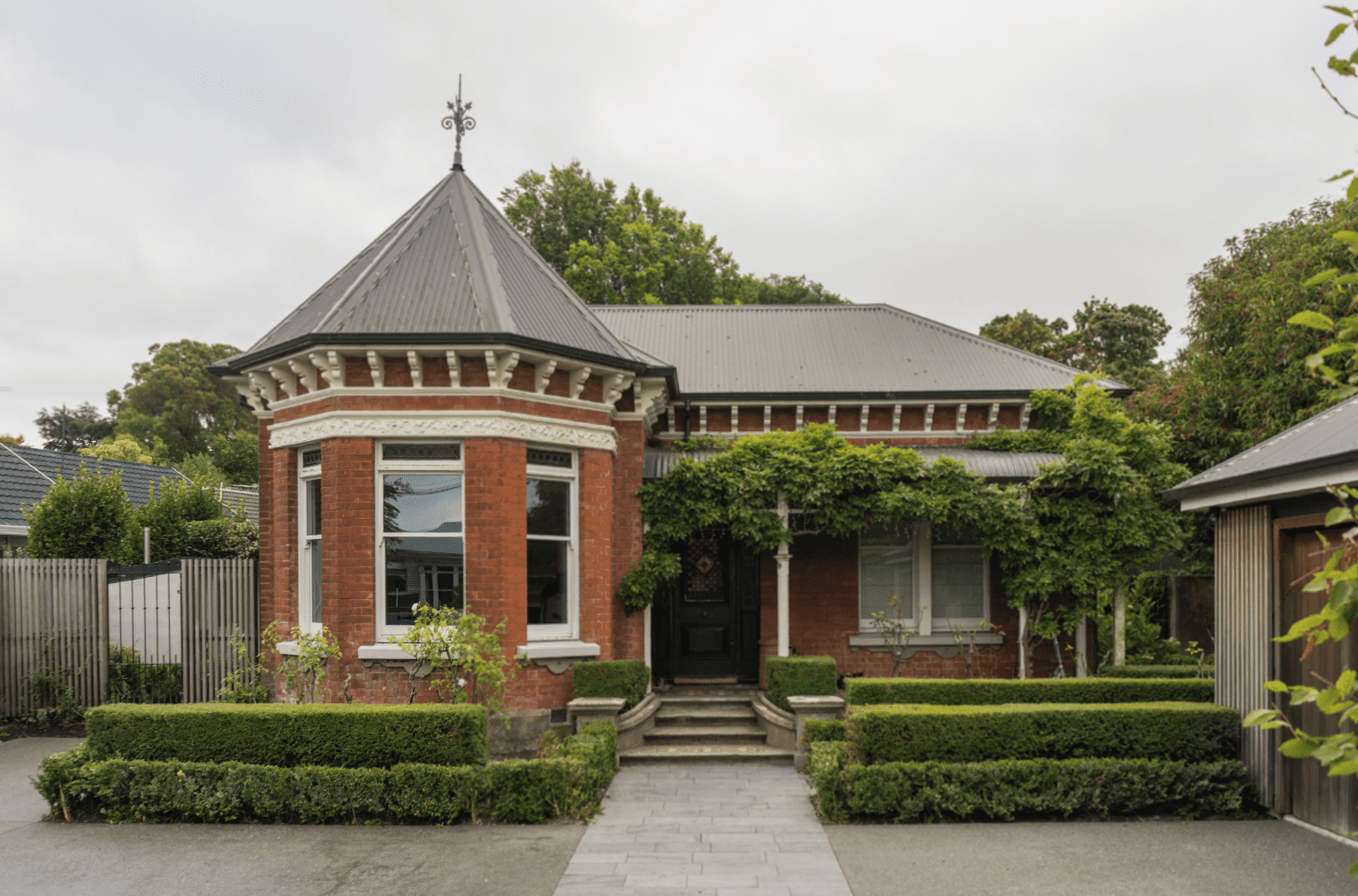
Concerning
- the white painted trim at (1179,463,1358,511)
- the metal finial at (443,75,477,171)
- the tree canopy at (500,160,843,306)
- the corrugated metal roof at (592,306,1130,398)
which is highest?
the tree canopy at (500,160,843,306)

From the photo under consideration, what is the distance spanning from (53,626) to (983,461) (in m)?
13.3

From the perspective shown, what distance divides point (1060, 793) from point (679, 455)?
6.33m

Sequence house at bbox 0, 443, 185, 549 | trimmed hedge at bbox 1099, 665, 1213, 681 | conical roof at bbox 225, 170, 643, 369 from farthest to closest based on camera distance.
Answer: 1. house at bbox 0, 443, 185, 549
2. trimmed hedge at bbox 1099, 665, 1213, 681
3. conical roof at bbox 225, 170, 643, 369

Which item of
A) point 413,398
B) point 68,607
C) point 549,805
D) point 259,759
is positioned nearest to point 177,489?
point 68,607

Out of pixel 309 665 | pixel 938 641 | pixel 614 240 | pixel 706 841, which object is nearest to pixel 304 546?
pixel 309 665

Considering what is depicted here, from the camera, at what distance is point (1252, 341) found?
50.8 ft

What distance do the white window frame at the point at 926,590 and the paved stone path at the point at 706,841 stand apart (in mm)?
4175

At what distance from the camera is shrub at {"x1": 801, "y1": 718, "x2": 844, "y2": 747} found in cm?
960

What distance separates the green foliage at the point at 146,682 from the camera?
11828 mm

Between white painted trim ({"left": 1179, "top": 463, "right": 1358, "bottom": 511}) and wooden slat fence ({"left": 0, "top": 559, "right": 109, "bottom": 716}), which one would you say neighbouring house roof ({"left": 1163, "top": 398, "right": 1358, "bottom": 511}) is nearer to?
white painted trim ({"left": 1179, "top": 463, "right": 1358, "bottom": 511})

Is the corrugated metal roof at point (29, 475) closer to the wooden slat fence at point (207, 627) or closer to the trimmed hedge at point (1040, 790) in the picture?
the wooden slat fence at point (207, 627)

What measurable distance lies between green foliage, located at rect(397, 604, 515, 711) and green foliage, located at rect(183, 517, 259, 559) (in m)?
7.06

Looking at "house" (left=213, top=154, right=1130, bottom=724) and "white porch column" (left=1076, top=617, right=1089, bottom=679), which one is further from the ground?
"house" (left=213, top=154, right=1130, bottom=724)

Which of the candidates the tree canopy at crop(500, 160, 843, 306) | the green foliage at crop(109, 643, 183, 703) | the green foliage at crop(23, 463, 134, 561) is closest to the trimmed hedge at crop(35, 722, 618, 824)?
the green foliage at crop(109, 643, 183, 703)
